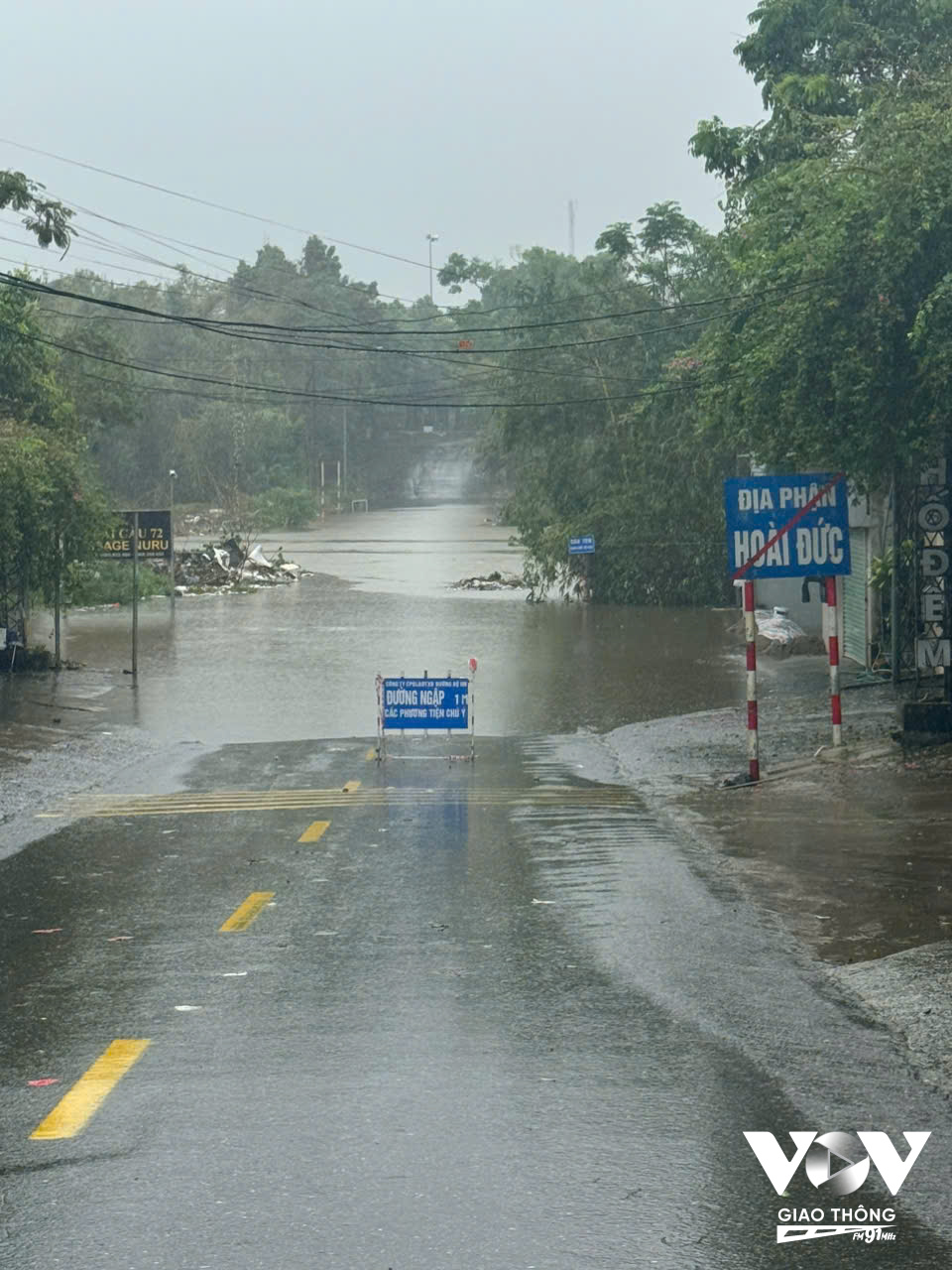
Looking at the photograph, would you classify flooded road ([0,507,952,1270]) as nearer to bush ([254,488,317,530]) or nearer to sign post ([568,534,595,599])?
sign post ([568,534,595,599])

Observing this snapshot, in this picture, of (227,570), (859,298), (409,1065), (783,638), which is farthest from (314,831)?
(227,570)

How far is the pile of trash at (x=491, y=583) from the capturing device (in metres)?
58.4

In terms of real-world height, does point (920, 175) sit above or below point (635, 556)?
above

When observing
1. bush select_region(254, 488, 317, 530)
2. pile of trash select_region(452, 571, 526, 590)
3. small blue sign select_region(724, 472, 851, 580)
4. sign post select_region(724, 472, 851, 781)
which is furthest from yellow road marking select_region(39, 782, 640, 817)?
bush select_region(254, 488, 317, 530)

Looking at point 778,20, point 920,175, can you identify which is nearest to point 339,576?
point 778,20

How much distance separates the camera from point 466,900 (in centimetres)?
1094

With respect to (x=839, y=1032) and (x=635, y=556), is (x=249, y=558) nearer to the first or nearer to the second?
(x=635, y=556)

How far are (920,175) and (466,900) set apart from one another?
11364 millimetres

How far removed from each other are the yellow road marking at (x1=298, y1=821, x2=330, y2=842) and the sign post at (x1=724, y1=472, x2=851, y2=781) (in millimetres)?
5592

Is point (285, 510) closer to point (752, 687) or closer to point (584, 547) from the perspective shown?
point (584, 547)

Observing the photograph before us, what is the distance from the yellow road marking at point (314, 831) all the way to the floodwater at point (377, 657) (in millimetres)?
A: 9088

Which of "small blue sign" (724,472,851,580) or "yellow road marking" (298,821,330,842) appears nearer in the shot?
"yellow road marking" (298,821,330,842)

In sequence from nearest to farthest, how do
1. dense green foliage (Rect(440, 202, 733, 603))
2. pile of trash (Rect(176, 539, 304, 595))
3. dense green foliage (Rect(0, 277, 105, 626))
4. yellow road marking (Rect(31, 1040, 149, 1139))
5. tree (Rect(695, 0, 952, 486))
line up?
yellow road marking (Rect(31, 1040, 149, 1139)) → tree (Rect(695, 0, 952, 486)) → dense green foliage (Rect(0, 277, 105, 626)) → dense green foliage (Rect(440, 202, 733, 603)) → pile of trash (Rect(176, 539, 304, 595))

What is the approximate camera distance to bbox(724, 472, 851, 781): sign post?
18203 millimetres
